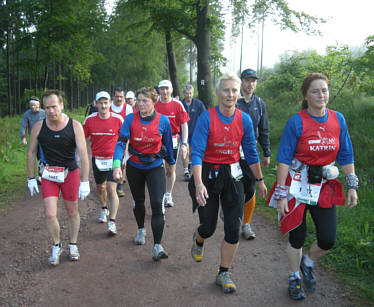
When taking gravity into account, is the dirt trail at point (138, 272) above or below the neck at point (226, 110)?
below

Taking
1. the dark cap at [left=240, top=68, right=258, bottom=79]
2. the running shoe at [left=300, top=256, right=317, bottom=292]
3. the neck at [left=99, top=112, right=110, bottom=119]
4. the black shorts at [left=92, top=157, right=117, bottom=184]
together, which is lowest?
the running shoe at [left=300, top=256, right=317, bottom=292]

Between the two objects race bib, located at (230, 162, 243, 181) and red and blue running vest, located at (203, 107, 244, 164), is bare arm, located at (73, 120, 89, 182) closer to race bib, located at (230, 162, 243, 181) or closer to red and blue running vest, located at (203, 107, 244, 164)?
red and blue running vest, located at (203, 107, 244, 164)

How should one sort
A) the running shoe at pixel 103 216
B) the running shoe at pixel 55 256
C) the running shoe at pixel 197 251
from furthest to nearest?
1. the running shoe at pixel 103 216
2. the running shoe at pixel 55 256
3. the running shoe at pixel 197 251

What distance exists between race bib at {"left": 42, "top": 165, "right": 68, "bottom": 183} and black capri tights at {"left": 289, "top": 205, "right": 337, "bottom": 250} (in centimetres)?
285

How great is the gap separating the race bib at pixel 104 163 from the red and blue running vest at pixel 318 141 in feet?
11.0

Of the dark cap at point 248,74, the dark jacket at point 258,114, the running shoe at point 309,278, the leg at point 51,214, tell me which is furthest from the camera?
the dark jacket at point 258,114

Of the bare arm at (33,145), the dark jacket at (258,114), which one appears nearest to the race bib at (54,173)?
→ the bare arm at (33,145)

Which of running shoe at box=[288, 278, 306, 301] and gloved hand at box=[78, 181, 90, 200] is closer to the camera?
running shoe at box=[288, 278, 306, 301]

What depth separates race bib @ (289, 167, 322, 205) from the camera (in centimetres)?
326

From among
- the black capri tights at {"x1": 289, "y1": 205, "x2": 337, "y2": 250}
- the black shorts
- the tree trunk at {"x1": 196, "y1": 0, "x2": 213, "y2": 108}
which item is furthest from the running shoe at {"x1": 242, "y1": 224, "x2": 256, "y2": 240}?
the tree trunk at {"x1": 196, "y1": 0, "x2": 213, "y2": 108}

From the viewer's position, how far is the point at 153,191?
4.55m

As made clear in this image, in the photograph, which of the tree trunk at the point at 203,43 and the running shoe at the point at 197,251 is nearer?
the running shoe at the point at 197,251

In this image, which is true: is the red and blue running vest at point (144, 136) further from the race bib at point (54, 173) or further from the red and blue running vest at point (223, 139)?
the red and blue running vest at point (223, 139)

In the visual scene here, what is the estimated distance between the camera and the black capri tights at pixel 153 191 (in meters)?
4.50
